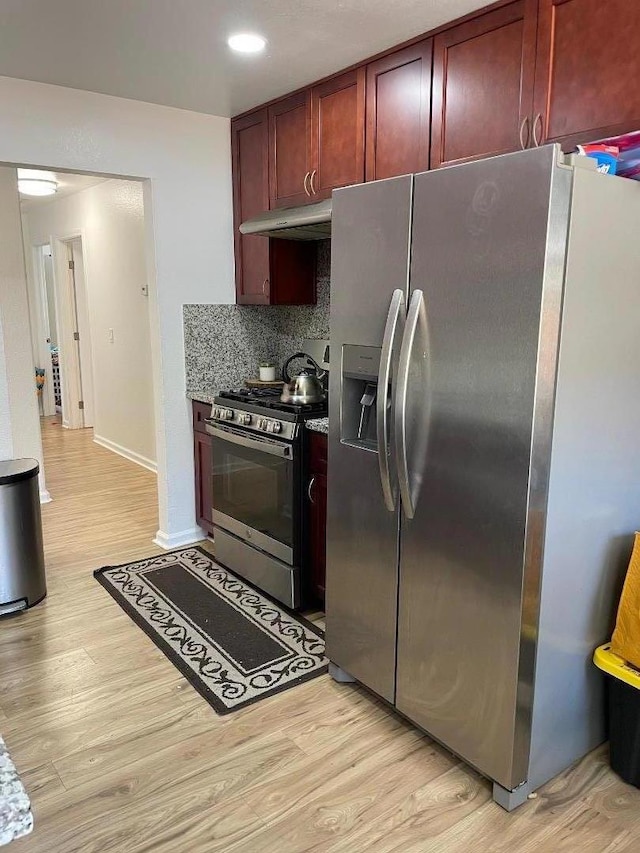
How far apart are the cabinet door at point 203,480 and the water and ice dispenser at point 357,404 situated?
4.90 feet

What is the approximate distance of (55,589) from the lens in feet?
10.6

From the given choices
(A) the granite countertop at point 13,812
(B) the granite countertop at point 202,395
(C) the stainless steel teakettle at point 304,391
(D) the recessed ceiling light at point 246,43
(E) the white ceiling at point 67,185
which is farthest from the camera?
(E) the white ceiling at point 67,185

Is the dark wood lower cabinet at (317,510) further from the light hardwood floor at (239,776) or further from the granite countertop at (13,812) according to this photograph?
the granite countertop at (13,812)

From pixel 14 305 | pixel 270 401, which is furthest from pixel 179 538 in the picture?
pixel 14 305

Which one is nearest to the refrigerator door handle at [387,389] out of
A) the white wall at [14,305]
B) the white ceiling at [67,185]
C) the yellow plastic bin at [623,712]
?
the yellow plastic bin at [623,712]

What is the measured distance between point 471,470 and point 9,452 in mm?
2710

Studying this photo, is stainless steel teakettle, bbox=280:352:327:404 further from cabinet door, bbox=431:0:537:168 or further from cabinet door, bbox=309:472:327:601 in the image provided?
cabinet door, bbox=431:0:537:168

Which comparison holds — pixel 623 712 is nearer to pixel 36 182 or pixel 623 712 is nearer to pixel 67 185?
pixel 36 182

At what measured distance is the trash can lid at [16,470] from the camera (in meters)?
2.90

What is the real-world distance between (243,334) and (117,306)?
2.32 meters

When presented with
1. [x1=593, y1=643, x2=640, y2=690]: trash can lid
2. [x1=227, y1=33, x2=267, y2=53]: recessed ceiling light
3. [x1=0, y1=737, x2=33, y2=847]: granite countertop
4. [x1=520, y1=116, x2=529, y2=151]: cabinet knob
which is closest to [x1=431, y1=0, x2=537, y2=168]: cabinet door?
[x1=520, y1=116, x2=529, y2=151]: cabinet knob

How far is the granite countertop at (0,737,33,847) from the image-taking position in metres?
0.83

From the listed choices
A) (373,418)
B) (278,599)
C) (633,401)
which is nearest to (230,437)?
(278,599)

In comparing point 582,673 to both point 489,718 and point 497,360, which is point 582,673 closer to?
point 489,718
